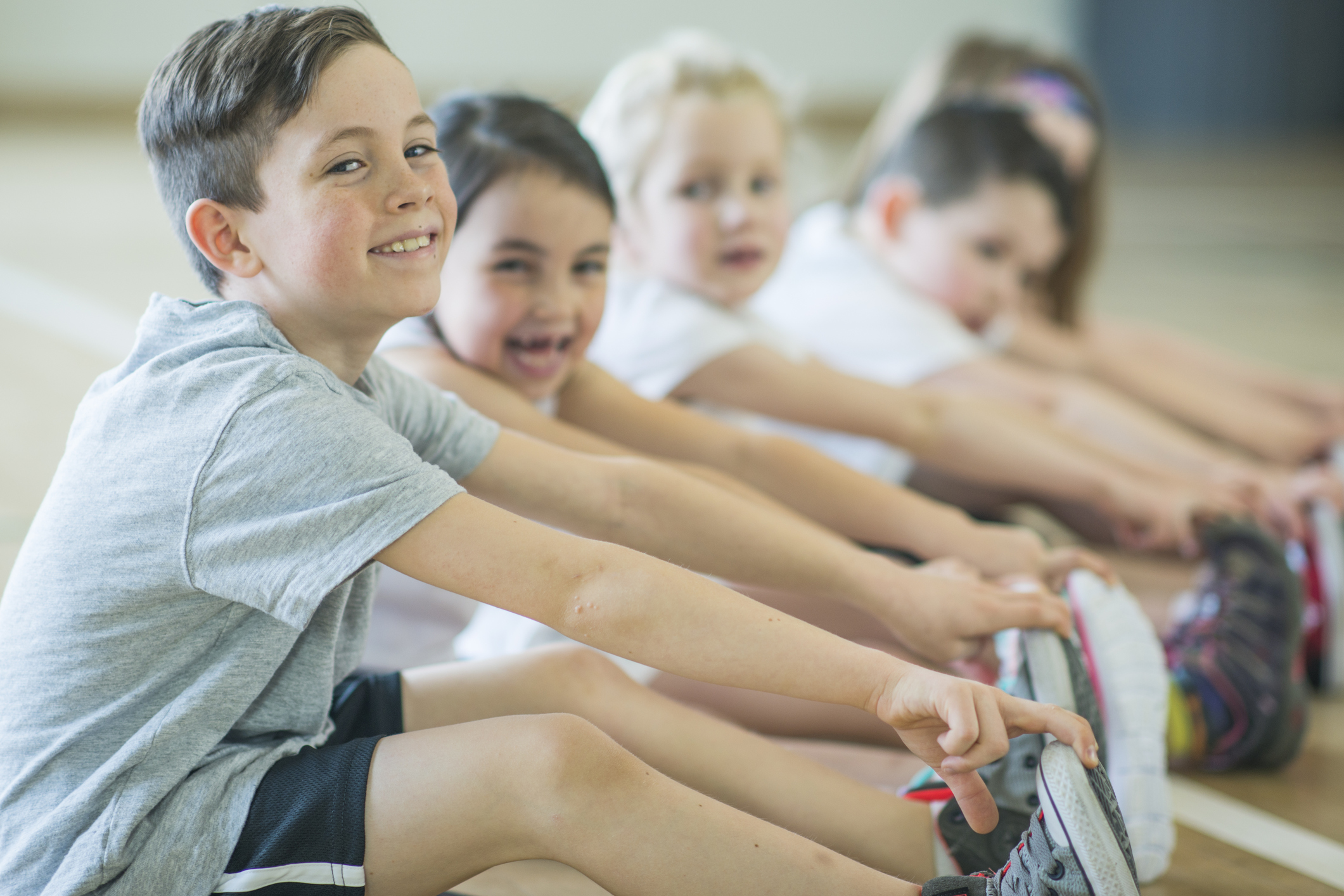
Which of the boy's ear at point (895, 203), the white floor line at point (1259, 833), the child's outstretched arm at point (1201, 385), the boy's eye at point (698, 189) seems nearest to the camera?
the white floor line at point (1259, 833)

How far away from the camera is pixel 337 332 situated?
2.44 feet

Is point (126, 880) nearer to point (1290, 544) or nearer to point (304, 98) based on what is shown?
point (304, 98)

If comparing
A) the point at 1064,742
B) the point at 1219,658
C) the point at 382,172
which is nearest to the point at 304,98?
the point at 382,172

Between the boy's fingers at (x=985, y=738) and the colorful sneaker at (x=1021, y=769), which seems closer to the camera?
the boy's fingers at (x=985, y=738)

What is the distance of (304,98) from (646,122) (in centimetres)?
75

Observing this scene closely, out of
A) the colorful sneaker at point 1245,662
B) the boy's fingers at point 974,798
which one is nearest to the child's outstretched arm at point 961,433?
the colorful sneaker at point 1245,662

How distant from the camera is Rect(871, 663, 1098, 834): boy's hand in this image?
2.16 feet

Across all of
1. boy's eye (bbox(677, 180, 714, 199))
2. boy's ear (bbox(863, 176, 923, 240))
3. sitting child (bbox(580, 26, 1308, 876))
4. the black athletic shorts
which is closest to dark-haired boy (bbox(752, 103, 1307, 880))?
boy's ear (bbox(863, 176, 923, 240))

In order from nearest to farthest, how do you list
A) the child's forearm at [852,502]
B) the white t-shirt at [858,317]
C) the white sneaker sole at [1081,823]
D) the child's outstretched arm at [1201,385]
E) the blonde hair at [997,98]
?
the white sneaker sole at [1081,823] → the child's forearm at [852,502] → the white t-shirt at [858,317] → the child's outstretched arm at [1201,385] → the blonde hair at [997,98]

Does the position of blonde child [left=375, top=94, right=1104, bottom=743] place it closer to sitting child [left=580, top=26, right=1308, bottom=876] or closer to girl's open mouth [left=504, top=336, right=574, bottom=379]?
girl's open mouth [left=504, top=336, right=574, bottom=379]

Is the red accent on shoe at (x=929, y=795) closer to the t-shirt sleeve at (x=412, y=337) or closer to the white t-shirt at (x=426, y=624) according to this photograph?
the white t-shirt at (x=426, y=624)

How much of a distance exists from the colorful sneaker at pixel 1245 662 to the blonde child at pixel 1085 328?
2.34 feet

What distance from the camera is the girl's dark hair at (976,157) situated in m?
1.73

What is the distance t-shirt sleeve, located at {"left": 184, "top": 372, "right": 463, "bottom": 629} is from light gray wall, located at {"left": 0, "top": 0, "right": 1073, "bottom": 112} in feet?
17.7
